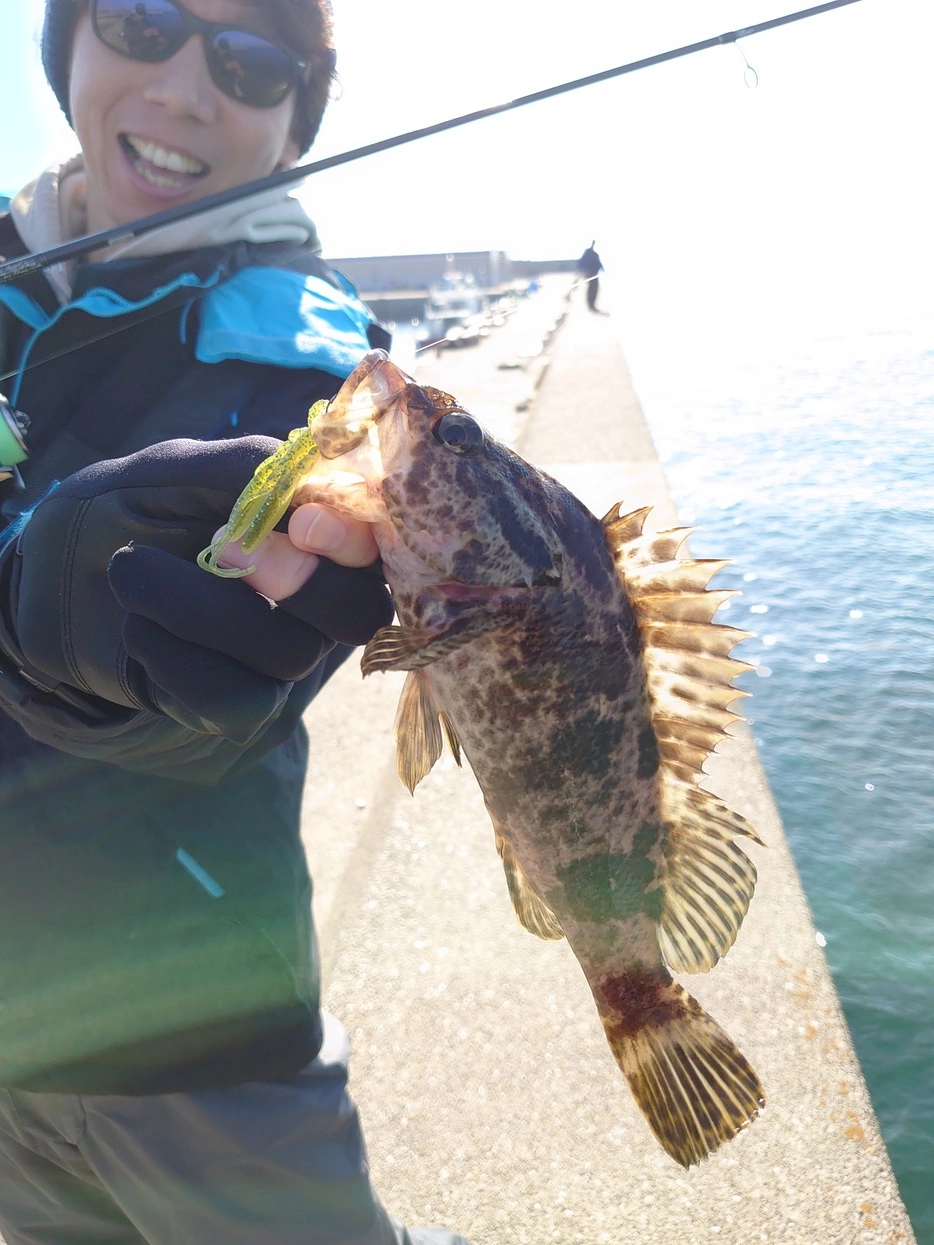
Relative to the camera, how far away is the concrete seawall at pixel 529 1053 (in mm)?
2324

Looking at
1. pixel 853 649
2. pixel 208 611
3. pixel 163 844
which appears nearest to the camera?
pixel 208 611

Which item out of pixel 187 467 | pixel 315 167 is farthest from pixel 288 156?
pixel 187 467

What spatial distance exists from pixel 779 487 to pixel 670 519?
3.65 metres

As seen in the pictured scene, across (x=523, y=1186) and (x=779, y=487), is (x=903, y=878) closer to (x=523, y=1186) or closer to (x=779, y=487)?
(x=523, y=1186)

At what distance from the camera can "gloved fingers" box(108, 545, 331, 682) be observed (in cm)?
145

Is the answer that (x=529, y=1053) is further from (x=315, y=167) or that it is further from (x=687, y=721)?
(x=315, y=167)

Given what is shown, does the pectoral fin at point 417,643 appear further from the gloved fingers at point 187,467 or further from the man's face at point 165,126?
the man's face at point 165,126

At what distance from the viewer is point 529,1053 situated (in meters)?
2.76

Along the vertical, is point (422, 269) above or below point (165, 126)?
below

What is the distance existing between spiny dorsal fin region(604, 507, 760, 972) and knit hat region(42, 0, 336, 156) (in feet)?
5.59

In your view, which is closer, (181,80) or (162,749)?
(162,749)

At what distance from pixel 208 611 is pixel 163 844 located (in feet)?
2.63

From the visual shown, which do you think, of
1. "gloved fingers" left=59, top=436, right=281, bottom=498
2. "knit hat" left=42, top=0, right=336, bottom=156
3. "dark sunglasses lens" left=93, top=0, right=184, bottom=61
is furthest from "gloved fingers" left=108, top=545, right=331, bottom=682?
"knit hat" left=42, top=0, right=336, bottom=156

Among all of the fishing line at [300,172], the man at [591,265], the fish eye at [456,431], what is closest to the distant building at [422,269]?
the man at [591,265]
